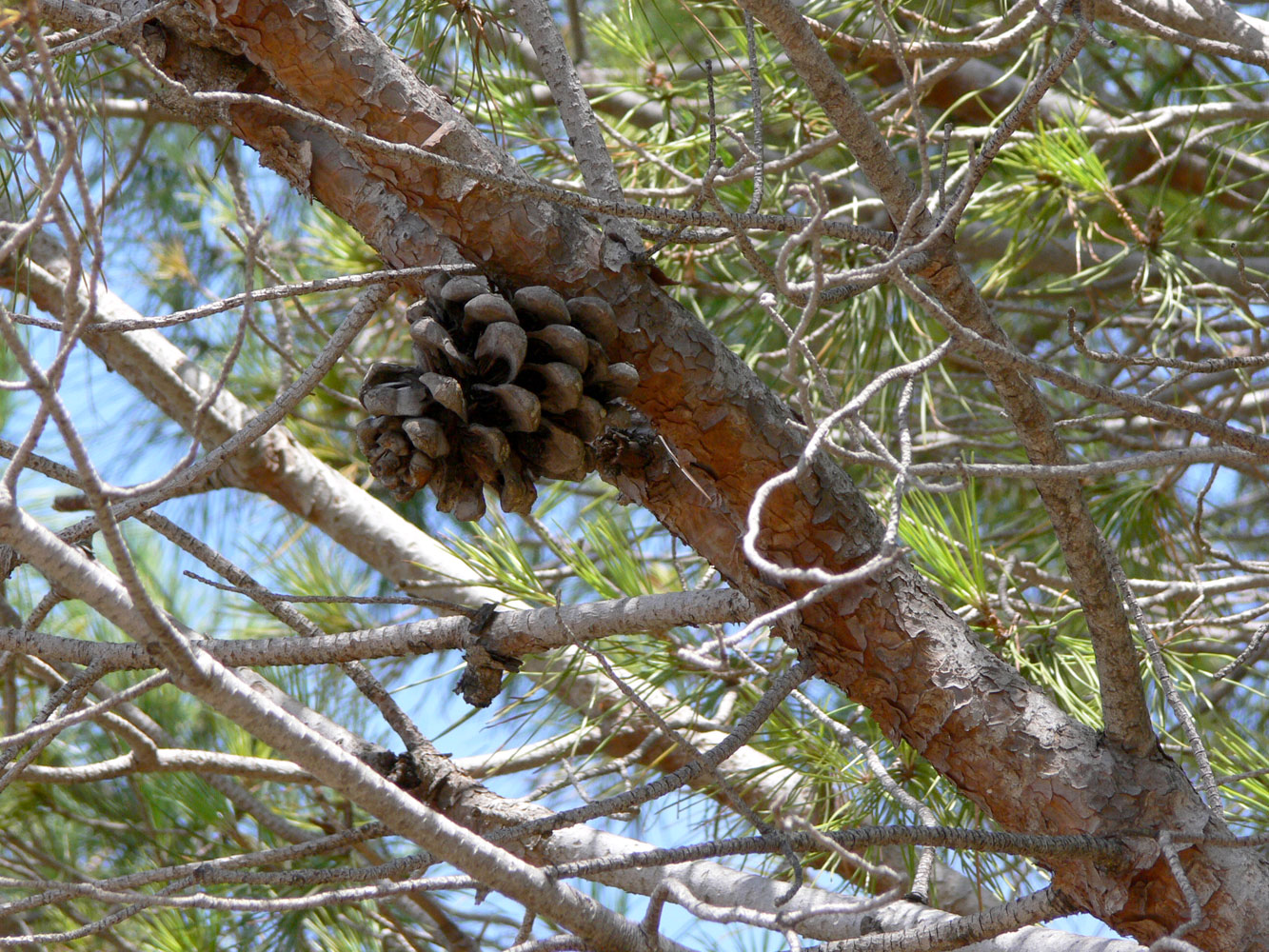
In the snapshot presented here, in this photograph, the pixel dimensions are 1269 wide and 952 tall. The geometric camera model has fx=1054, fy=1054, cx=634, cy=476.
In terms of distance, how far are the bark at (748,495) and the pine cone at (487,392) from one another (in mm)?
32

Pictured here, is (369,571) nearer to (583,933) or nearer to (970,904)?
(970,904)

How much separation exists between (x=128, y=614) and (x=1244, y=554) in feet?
6.27

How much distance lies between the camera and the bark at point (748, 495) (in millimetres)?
612

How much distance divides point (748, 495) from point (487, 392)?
0.17 metres

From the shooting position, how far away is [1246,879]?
0.62 meters

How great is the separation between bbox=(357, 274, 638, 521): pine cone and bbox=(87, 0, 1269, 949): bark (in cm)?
3

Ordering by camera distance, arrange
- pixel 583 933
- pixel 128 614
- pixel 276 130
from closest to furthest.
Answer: pixel 128 614 → pixel 583 933 → pixel 276 130

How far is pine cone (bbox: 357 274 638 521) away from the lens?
590 mm

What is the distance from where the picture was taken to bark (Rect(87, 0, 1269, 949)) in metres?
0.61

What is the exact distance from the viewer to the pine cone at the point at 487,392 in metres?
0.59

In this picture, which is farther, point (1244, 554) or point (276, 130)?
point (1244, 554)

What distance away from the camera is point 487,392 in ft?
2.00

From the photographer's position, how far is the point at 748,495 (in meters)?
0.65

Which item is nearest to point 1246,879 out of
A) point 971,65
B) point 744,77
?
point 744,77
